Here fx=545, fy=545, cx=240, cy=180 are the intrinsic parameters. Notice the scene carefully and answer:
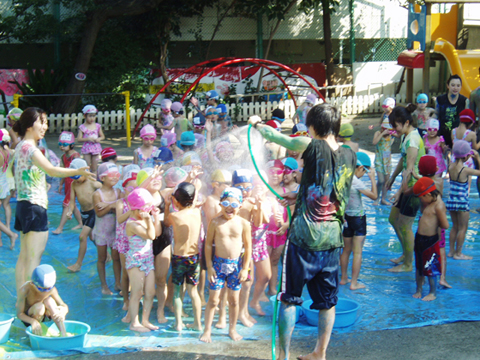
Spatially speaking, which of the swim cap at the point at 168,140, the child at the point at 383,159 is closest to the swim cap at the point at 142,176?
the swim cap at the point at 168,140

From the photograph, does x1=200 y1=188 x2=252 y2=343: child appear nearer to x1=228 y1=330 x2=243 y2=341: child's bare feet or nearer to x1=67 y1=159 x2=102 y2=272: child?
x1=228 y1=330 x2=243 y2=341: child's bare feet

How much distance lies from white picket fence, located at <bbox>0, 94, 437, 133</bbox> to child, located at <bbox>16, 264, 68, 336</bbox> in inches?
473

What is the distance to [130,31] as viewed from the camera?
61.0 ft

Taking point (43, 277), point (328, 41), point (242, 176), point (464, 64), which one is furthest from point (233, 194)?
point (328, 41)

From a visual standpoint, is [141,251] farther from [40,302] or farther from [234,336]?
[234,336]

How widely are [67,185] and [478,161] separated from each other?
5.59m

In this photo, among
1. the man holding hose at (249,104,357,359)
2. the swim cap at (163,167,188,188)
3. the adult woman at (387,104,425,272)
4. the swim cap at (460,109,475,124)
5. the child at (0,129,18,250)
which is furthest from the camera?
the swim cap at (460,109,475,124)

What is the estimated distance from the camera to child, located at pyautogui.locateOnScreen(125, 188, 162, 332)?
180 inches

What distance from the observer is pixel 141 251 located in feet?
15.4

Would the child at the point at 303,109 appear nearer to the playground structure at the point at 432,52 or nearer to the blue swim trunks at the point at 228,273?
the playground structure at the point at 432,52

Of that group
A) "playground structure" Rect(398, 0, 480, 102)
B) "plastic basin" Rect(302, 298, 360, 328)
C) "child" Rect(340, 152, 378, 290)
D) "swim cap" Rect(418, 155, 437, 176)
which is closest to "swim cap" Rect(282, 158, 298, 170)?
"child" Rect(340, 152, 378, 290)

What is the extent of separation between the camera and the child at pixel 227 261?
4.48 m

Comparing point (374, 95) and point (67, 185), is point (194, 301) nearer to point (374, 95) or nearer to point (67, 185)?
point (67, 185)

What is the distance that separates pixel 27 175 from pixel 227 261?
190cm
